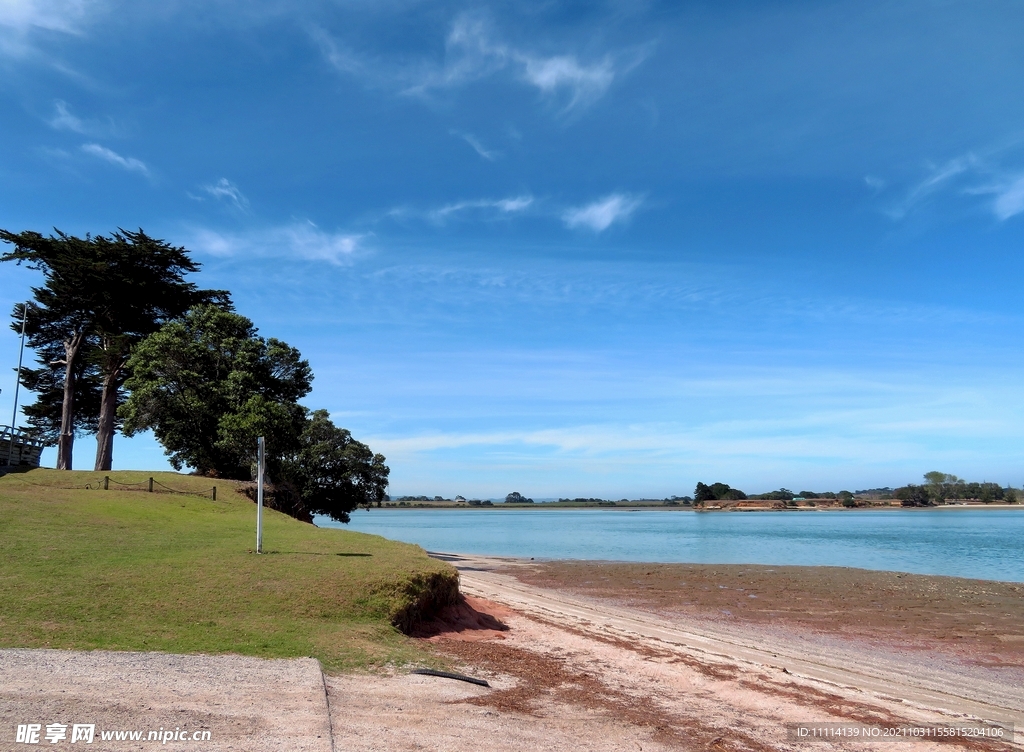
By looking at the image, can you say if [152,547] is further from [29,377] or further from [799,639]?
[29,377]

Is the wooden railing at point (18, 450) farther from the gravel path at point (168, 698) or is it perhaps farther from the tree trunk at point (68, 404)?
the gravel path at point (168, 698)

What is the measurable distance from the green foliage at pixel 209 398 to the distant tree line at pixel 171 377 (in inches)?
2.4

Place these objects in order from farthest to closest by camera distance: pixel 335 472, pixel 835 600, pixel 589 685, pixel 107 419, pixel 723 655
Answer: pixel 335 472 → pixel 107 419 → pixel 835 600 → pixel 723 655 → pixel 589 685

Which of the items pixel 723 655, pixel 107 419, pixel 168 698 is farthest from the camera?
pixel 107 419

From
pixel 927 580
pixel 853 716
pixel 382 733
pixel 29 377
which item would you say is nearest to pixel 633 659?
pixel 853 716

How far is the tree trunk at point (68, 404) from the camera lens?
3853 cm

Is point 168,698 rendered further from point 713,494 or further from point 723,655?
point 713,494

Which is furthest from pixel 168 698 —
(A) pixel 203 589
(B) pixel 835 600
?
(B) pixel 835 600

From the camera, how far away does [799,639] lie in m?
18.5

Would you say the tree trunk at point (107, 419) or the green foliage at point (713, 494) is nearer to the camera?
the tree trunk at point (107, 419)

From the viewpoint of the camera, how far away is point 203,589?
12.3m

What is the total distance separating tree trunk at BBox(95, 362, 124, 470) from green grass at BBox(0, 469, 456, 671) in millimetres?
19853

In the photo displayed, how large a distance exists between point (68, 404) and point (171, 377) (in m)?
9.83

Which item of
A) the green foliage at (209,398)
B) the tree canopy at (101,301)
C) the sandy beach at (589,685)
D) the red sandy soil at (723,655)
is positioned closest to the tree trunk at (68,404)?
the tree canopy at (101,301)
